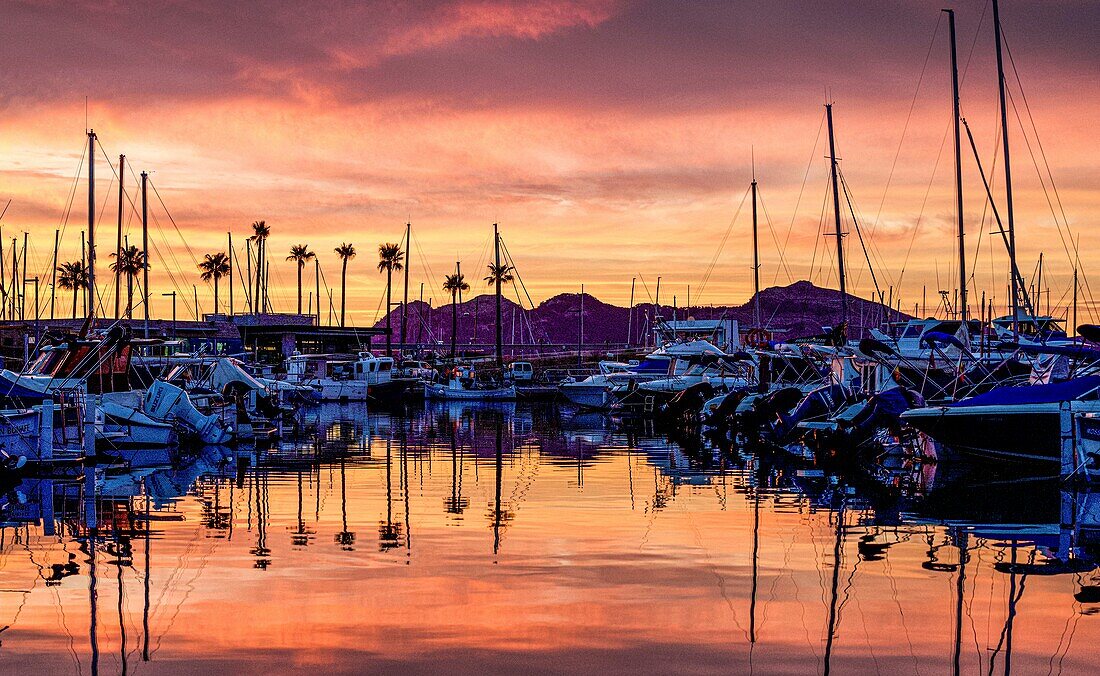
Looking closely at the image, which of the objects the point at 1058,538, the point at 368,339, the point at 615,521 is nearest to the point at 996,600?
the point at 1058,538

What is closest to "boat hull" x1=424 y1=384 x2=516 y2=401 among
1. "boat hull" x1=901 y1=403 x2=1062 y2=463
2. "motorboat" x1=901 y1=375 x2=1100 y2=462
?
"boat hull" x1=901 y1=403 x2=1062 y2=463

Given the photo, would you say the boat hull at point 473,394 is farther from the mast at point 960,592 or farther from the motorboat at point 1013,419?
the mast at point 960,592

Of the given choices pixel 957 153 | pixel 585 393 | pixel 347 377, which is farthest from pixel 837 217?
pixel 347 377

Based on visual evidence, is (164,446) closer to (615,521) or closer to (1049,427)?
(615,521)

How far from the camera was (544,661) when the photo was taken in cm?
1266

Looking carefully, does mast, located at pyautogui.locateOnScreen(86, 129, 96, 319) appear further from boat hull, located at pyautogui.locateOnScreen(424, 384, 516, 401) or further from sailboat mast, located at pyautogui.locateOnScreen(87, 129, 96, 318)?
boat hull, located at pyautogui.locateOnScreen(424, 384, 516, 401)

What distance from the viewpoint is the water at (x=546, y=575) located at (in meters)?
13.1

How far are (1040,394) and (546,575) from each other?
18.5 meters

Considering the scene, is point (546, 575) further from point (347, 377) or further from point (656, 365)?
point (347, 377)

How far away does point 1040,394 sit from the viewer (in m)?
31.8

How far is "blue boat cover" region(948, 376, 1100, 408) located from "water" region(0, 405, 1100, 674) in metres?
2.54

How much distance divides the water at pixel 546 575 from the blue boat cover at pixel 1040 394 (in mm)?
2540

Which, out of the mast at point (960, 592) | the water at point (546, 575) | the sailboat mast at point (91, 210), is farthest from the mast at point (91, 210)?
the mast at point (960, 592)

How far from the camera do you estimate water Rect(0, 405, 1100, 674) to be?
13094 millimetres
